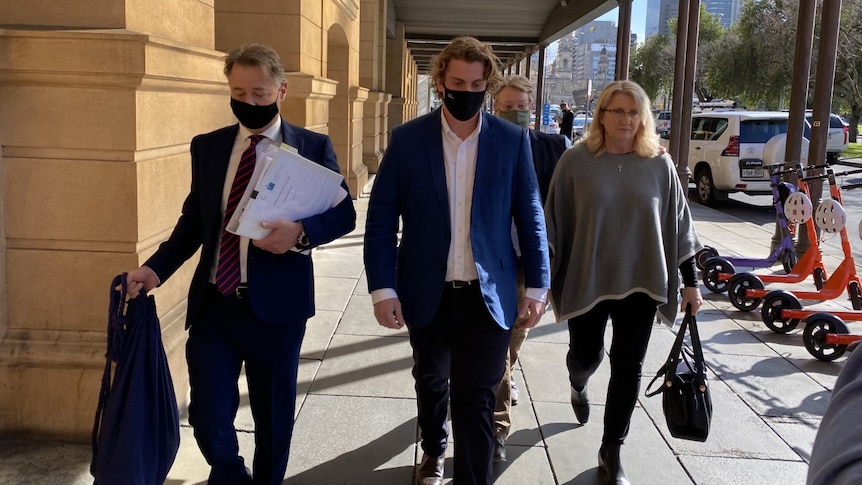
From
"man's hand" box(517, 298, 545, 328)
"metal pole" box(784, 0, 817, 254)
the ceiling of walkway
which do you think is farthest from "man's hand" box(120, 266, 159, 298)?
the ceiling of walkway

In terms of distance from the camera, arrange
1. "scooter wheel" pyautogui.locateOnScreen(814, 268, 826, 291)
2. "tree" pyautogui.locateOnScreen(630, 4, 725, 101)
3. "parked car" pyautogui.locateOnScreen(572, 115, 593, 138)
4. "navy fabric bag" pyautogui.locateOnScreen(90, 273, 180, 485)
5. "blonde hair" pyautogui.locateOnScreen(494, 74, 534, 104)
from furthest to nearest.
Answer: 1. "tree" pyautogui.locateOnScreen(630, 4, 725, 101)
2. "parked car" pyautogui.locateOnScreen(572, 115, 593, 138)
3. "scooter wheel" pyautogui.locateOnScreen(814, 268, 826, 291)
4. "blonde hair" pyautogui.locateOnScreen(494, 74, 534, 104)
5. "navy fabric bag" pyautogui.locateOnScreen(90, 273, 180, 485)

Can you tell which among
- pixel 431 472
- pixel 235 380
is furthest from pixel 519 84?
pixel 235 380

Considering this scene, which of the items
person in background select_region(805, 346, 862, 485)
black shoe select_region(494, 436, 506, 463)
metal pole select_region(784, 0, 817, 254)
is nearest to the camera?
person in background select_region(805, 346, 862, 485)

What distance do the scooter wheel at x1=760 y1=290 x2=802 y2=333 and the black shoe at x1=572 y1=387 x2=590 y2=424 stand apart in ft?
9.35

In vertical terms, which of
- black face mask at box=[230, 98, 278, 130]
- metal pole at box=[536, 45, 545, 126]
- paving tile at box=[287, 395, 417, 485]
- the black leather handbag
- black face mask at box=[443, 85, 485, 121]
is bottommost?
paving tile at box=[287, 395, 417, 485]

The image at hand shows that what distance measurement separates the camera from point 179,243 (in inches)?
121

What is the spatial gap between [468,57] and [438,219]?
24.7 inches

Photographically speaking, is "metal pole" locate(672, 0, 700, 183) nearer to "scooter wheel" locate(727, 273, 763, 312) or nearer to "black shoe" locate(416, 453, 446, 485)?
"scooter wheel" locate(727, 273, 763, 312)

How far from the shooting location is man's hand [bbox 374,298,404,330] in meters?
2.99

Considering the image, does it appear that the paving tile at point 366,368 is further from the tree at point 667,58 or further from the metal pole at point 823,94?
the tree at point 667,58

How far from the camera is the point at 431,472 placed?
3.58 meters

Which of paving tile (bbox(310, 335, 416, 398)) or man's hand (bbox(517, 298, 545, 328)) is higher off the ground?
man's hand (bbox(517, 298, 545, 328))

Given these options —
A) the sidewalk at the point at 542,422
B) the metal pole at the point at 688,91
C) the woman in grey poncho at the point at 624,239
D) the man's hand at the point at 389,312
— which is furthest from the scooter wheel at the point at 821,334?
the metal pole at the point at 688,91

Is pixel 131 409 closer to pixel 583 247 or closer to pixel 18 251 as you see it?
pixel 18 251
